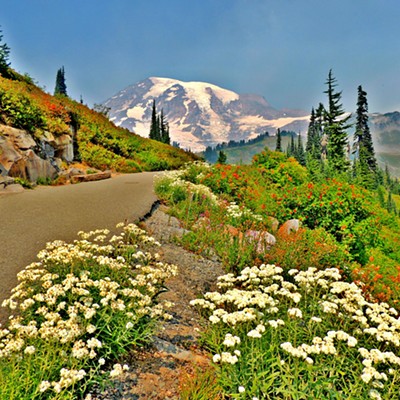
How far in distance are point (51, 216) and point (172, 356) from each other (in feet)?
17.2

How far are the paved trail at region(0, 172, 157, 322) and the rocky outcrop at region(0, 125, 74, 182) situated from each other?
178 cm

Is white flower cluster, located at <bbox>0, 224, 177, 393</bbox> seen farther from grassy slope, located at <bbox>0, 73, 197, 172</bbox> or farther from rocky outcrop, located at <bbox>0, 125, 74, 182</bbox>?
grassy slope, located at <bbox>0, 73, 197, 172</bbox>

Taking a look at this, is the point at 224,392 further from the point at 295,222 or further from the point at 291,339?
the point at 295,222

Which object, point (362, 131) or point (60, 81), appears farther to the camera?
point (60, 81)

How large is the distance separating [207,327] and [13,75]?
74.4 feet

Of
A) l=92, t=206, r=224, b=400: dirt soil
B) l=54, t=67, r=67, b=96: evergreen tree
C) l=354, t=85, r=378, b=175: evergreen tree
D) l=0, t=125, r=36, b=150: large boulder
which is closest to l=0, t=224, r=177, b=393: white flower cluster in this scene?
l=92, t=206, r=224, b=400: dirt soil

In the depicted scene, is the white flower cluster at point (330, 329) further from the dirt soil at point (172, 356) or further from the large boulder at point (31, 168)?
the large boulder at point (31, 168)

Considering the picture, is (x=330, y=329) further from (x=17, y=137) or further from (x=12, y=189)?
(x=17, y=137)

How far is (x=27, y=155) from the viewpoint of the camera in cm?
1139

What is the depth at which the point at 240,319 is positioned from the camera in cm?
278

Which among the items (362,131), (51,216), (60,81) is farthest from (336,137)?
(60,81)

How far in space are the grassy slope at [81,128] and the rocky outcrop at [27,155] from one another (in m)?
0.61

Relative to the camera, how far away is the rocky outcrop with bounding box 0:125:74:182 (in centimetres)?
1050

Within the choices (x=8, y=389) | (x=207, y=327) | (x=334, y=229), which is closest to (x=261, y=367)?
(x=207, y=327)
